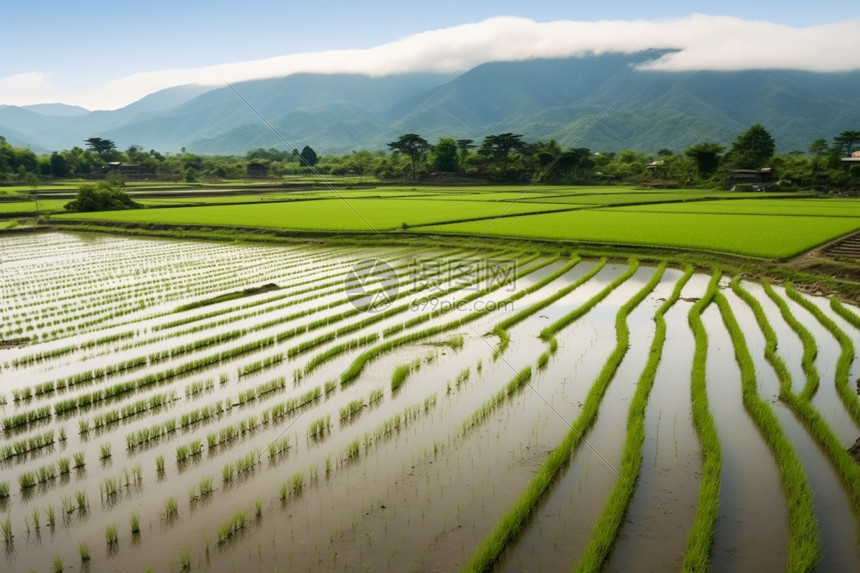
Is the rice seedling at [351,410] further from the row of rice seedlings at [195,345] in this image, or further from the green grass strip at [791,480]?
the green grass strip at [791,480]

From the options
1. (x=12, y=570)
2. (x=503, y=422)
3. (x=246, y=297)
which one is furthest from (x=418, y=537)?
(x=246, y=297)

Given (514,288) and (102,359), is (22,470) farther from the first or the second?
(514,288)

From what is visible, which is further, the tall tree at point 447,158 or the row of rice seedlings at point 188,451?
the tall tree at point 447,158

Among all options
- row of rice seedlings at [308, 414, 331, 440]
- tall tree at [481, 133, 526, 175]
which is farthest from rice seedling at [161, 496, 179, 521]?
tall tree at [481, 133, 526, 175]

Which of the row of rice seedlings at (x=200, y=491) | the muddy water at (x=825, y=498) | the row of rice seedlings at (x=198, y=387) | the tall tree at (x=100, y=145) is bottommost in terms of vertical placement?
the muddy water at (x=825, y=498)

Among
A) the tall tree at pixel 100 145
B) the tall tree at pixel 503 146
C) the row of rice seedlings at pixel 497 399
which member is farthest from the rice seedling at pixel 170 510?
the tall tree at pixel 100 145

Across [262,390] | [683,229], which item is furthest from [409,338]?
[683,229]
